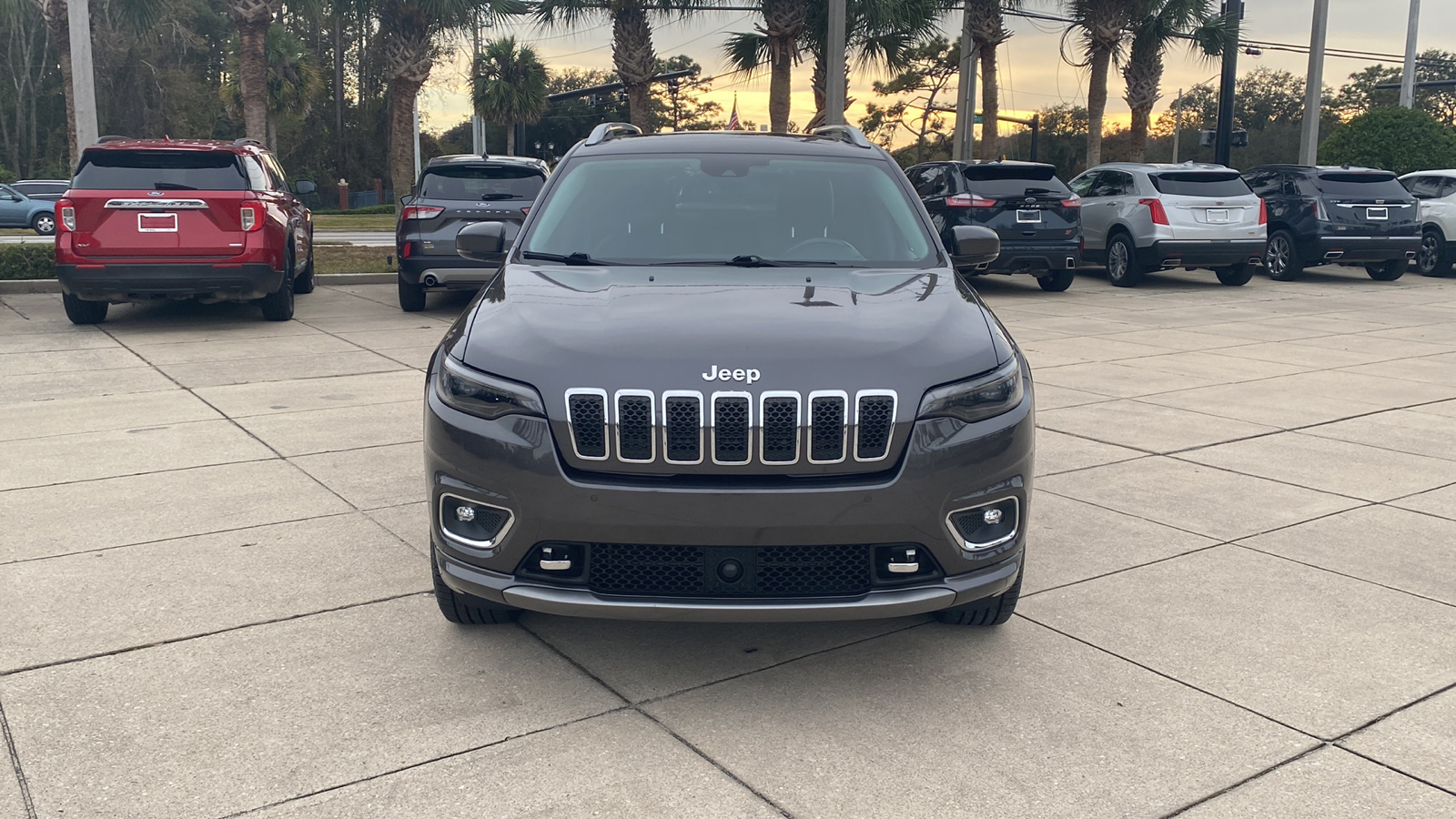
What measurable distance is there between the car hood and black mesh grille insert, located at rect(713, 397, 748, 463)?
0.06 meters

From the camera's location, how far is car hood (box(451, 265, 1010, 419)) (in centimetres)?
338

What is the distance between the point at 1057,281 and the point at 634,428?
14663 mm

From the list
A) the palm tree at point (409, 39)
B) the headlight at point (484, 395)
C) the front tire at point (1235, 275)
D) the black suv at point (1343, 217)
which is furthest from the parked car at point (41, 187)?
the headlight at point (484, 395)

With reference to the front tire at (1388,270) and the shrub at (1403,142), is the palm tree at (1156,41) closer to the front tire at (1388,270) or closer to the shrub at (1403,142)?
the shrub at (1403,142)

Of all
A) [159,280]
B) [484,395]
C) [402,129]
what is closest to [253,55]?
[402,129]

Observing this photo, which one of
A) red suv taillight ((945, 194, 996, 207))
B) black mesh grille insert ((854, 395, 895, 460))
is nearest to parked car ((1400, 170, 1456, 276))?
red suv taillight ((945, 194, 996, 207))

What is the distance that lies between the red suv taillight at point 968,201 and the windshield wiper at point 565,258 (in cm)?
1193

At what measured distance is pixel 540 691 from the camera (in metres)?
3.64

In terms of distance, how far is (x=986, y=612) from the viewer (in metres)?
4.03

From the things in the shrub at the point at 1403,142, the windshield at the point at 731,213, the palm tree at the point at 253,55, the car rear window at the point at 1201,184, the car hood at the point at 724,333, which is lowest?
the car hood at the point at 724,333

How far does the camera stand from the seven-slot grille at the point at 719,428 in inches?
130

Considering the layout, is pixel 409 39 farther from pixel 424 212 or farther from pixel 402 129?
pixel 424 212

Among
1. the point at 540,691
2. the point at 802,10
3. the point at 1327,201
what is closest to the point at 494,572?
the point at 540,691

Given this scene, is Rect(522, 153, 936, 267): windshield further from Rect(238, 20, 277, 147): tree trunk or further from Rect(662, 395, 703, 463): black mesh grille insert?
Rect(238, 20, 277, 147): tree trunk
